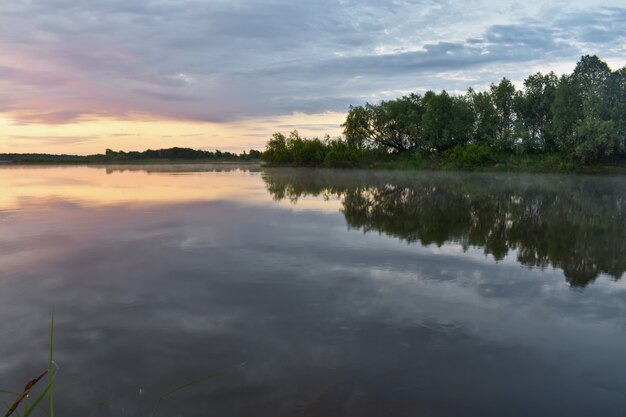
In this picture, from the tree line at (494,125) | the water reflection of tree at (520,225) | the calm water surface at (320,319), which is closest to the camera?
the calm water surface at (320,319)

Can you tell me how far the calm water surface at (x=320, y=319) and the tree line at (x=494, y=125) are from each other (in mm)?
53611

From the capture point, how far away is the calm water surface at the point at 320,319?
5328 millimetres

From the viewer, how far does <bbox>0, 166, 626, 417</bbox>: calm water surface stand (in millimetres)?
5328

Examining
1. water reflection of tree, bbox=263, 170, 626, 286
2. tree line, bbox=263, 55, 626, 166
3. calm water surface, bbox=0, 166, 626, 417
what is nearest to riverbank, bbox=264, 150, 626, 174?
tree line, bbox=263, 55, 626, 166

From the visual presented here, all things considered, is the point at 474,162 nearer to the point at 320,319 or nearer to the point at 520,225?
the point at 520,225

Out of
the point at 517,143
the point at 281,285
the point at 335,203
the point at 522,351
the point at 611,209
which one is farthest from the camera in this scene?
the point at 517,143

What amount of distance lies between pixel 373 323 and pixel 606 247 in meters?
10.2

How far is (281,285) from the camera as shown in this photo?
31.5 ft

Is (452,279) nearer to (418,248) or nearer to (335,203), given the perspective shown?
(418,248)

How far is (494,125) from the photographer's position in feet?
262

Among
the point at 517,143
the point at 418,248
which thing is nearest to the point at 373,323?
the point at 418,248

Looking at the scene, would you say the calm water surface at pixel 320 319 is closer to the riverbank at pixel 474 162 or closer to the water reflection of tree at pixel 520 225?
the water reflection of tree at pixel 520 225

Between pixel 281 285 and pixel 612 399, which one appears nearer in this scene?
pixel 612 399

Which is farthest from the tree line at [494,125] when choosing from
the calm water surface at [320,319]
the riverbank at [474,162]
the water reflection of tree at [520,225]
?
the calm water surface at [320,319]
